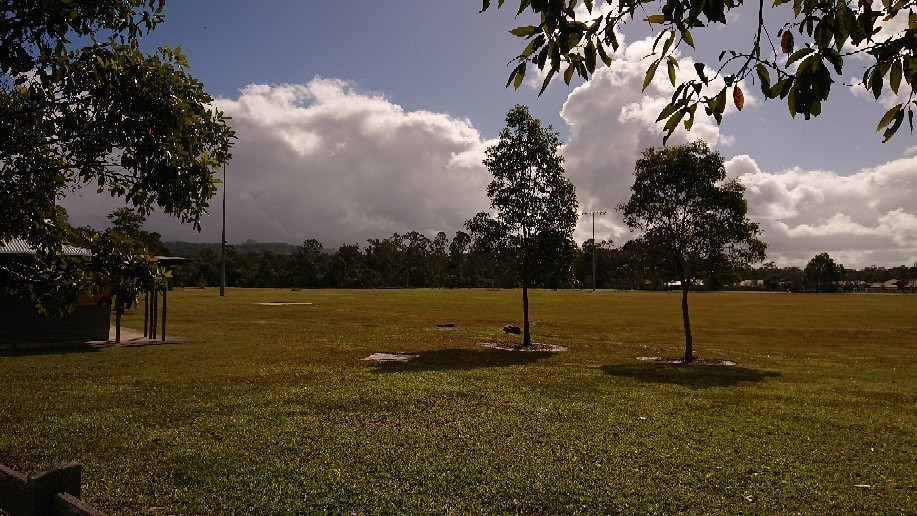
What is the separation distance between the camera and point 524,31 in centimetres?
348

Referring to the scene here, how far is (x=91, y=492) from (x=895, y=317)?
7048 cm

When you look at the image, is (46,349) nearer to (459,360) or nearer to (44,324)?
(44,324)

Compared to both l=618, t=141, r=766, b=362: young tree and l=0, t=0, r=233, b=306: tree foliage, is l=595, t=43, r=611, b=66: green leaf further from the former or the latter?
l=618, t=141, r=766, b=362: young tree

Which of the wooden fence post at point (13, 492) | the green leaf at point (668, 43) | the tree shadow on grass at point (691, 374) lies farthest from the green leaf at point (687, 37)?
the tree shadow on grass at point (691, 374)

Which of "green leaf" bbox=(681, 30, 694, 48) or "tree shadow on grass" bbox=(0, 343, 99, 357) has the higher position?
"green leaf" bbox=(681, 30, 694, 48)

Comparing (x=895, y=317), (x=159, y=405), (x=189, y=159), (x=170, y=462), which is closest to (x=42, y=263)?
(x=189, y=159)

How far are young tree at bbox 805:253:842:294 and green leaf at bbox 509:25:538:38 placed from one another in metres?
196

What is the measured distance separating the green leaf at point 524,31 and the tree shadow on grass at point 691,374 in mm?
17337

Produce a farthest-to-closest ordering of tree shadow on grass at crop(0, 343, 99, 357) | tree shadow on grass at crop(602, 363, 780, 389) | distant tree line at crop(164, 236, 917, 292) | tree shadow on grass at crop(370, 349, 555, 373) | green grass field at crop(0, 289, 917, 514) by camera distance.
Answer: distant tree line at crop(164, 236, 917, 292)
tree shadow on grass at crop(0, 343, 99, 357)
tree shadow on grass at crop(370, 349, 555, 373)
tree shadow on grass at crop(602, 363, 780, 389)
green grass field at crop(0, 289, 917, 514)

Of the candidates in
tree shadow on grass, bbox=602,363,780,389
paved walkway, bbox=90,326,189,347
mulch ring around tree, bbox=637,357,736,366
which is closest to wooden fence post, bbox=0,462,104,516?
tree shadow on grass, bbox=602,363,780,389

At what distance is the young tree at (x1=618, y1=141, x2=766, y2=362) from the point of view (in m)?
26.0

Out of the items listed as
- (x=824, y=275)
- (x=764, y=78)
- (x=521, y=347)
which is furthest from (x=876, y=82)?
(x=824, y=275)

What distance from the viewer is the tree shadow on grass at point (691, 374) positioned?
19625 mm

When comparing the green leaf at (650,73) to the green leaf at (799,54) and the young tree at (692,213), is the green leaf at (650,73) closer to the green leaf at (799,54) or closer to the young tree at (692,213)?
the green leaf at (799,54)
